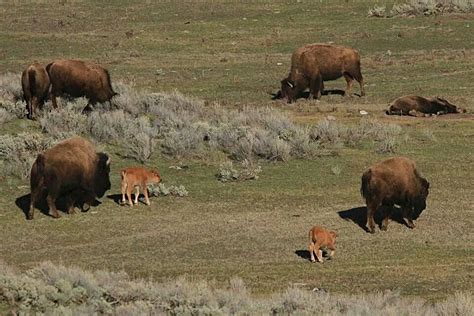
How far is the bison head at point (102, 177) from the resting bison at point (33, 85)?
241 inches

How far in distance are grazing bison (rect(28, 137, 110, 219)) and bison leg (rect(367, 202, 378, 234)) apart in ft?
16.7

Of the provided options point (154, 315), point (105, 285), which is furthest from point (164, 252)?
point (154, 315)

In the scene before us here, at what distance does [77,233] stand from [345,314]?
7511mm

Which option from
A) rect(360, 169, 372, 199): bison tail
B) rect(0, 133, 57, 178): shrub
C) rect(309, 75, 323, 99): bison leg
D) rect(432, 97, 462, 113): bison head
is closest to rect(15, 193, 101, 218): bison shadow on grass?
rect(0, 133, 57, 178): shrub

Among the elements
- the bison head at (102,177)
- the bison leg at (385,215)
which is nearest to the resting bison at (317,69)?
the bison head at (102,177)

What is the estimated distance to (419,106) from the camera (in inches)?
1321

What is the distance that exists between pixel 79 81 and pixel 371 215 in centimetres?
1144

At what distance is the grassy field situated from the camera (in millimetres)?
19141

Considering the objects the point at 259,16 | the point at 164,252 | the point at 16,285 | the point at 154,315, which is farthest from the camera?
the point at 259,16

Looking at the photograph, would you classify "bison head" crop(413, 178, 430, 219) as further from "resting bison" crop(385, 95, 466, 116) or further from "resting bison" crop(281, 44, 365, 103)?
"resting bison" crop(281, 44, 365, 103)

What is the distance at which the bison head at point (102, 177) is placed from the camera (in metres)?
22.9

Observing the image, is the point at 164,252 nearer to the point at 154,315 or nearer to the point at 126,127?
the point at 154,315

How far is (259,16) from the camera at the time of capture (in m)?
52.0

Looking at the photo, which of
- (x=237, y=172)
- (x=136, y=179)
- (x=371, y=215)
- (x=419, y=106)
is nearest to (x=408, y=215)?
(x=371, y=215)
